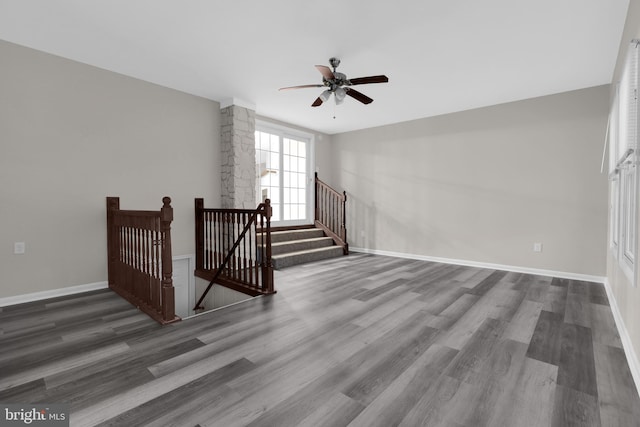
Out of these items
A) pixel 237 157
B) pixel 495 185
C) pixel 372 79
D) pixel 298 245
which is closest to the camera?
pixel 372 79

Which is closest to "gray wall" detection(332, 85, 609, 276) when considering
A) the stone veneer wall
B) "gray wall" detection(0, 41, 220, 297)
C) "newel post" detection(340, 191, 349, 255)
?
"newel post" detection(340, 191, 349, 255)

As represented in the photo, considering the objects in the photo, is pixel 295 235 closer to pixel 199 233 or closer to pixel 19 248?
pixel 199 233

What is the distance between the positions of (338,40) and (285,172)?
350 centimetres

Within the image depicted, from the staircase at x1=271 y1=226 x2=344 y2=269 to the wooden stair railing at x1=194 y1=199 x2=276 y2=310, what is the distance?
81cm

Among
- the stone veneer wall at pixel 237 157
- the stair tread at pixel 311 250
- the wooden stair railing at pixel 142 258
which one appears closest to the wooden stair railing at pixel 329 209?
the stair tread at pixel 311 250

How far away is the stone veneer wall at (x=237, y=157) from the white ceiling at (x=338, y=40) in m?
0.47

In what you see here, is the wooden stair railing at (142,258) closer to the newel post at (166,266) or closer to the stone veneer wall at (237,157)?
the newel post at (166,266)

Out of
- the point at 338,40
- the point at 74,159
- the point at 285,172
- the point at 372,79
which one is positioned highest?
the point at 338,40

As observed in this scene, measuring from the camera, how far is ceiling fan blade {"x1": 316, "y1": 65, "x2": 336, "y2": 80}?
297cm

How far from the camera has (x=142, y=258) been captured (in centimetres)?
306

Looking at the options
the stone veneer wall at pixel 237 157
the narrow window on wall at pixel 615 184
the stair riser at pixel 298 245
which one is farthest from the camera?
the stair riser at pixel 298 245

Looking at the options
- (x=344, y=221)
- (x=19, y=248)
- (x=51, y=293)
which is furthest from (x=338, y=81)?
(x=51, y=293)

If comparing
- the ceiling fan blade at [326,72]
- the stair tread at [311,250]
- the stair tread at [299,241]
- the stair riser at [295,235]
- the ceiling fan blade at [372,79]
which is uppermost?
the ceiling fan blade at [326,72]

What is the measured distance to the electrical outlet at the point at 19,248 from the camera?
3.11 m
